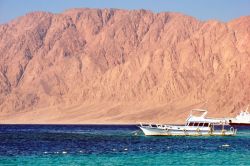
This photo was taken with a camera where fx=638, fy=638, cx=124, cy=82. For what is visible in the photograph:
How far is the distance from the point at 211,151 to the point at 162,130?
4595cm

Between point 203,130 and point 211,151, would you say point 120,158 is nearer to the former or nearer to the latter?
point 211,151

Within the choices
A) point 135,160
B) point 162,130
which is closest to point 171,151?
point 135,160

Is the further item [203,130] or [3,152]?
[203,130]

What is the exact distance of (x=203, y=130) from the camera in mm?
128875

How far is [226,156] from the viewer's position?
71812 millimetres

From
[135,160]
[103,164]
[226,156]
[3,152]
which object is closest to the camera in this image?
[103,164]

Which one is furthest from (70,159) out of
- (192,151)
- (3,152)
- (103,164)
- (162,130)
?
(162,130)

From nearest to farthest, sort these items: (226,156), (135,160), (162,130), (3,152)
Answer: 1. (135,160)
2. (226,156)
3. (3,152)
4. (162,130)

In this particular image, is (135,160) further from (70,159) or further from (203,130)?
(203,130)

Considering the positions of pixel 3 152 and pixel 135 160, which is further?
pixel 3 152

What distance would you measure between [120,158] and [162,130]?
193 feet

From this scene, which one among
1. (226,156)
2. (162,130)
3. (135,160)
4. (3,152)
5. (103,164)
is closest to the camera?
(103,164)

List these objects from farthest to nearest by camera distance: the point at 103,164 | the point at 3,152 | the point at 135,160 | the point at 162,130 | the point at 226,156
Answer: the point at 162,130
the point at 3,152
the point at 226,156
the point at 135,160
the point at 103,164

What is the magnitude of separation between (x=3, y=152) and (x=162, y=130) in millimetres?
54004
